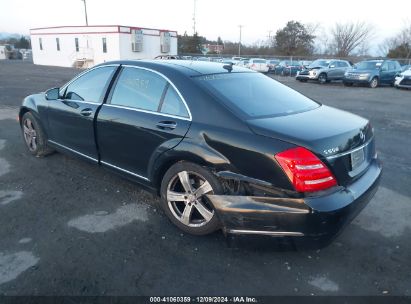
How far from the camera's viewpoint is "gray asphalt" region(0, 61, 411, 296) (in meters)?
2.60

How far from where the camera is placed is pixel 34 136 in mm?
5320

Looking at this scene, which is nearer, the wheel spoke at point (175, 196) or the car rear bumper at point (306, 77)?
the wheel spoke at point (175, 196)

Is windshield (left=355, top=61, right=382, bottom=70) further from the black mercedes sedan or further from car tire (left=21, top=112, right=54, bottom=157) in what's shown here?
car tire (left=21, top=112, right=54, bottom=157)

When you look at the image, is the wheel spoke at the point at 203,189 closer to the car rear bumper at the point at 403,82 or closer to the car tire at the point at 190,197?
the car tire at the point at 190,197

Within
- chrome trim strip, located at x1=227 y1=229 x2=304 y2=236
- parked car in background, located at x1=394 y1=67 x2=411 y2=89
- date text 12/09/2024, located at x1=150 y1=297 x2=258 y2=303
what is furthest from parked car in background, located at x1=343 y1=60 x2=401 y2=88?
date text 12/09/2024, located at x1=150 y1=297 x2=258 y2=303

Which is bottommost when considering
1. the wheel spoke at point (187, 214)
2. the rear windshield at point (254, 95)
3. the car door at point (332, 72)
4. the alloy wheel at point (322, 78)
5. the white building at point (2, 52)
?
the wheel spoke at point (187, 214)

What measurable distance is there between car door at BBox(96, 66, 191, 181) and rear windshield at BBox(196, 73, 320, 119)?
383 mm

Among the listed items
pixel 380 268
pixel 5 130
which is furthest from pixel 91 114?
pixel 5 130

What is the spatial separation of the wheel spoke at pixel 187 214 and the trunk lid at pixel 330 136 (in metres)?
1.01

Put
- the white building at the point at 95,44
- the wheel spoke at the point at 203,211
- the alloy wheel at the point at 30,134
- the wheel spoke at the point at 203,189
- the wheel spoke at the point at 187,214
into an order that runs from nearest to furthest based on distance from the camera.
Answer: the wheel spoke at the point at 203,189 → the wheel spoke at the point at 203,211 → the wheel spoke at the point at 187,214 → the alloy wheel at the point at 30,134 → the white building at the point at 95,44

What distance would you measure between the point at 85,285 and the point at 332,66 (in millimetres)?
22866

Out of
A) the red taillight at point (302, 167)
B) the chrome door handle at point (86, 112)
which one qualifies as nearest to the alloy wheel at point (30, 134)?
the chrome door handle at point (86, 112)

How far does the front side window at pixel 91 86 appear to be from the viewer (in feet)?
13.1

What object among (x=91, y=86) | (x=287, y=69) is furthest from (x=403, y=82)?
(x=91, y=86)
